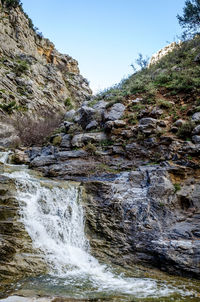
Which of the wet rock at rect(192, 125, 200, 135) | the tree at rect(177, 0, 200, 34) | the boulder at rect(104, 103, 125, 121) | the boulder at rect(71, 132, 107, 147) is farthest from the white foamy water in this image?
the tree at rect(177, 0, 200, 34)

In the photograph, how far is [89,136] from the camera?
1254cm

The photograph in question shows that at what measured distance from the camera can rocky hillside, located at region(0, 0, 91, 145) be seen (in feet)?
73.1

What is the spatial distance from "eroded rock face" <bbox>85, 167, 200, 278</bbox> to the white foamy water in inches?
18.8

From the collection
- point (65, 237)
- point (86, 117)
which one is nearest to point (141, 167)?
point (65, 237)

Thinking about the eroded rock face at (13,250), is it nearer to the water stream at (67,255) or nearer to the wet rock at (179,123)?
the water stream at (67,255)

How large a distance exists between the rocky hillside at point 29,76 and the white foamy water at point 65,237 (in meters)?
9.16

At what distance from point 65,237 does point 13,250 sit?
1.90 metres

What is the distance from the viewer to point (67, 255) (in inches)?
279

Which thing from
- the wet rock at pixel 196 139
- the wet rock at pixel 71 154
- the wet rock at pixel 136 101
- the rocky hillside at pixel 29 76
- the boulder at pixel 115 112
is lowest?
the wet rock at pixel 71 154

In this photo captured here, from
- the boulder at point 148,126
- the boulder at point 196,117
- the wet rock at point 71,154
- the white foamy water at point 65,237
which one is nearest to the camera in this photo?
the white foamy water at point 65,237

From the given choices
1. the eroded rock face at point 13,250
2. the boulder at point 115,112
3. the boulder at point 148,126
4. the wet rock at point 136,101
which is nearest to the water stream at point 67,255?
the eroded rock face at point 13,250

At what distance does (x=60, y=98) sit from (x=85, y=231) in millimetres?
26331

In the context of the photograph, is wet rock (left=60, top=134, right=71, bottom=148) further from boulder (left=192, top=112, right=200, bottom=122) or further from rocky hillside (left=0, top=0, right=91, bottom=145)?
boulder (left=192, top=112, right=200, bottom=122)

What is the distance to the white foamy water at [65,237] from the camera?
5.79 m
